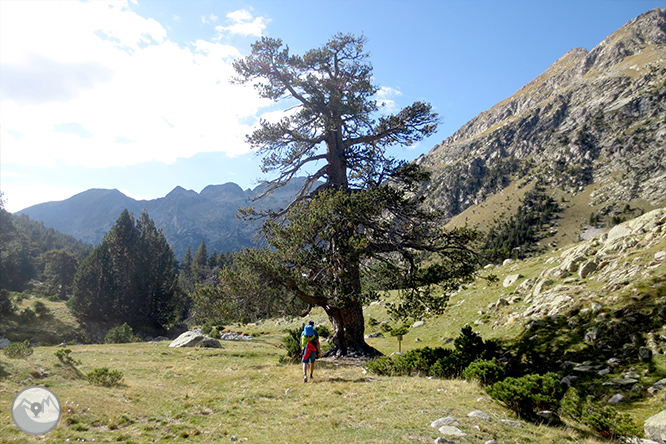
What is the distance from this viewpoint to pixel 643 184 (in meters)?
132

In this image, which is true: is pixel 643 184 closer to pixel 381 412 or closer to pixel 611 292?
pixel 611 292

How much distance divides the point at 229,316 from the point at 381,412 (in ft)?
30.7

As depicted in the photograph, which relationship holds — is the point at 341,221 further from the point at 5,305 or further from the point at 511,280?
the point at 5,305

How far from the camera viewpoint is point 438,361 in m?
12.9

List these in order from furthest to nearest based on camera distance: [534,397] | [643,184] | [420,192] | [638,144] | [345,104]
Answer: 1. [638,144]
2. [643,184]
3. [345,104]
4. [420,192]
5. [534,397]

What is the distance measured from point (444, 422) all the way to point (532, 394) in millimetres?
2383

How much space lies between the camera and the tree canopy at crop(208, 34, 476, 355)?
14.4 m

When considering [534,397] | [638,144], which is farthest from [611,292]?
[638,144]

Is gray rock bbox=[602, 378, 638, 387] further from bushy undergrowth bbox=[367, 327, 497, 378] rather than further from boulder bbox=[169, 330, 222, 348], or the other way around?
boulder bbox=[169, 330, 222, 348]

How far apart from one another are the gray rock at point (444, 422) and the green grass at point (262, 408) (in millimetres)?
168

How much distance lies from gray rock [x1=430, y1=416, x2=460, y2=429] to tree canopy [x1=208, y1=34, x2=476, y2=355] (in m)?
6.75

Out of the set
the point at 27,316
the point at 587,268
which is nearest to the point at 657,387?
the point at 587,268

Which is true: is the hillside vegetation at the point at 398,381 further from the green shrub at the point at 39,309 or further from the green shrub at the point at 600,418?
the green shrub at the point at 39,309

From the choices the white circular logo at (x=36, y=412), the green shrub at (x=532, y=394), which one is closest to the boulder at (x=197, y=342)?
the white circular logo at (x=36, y=412)
